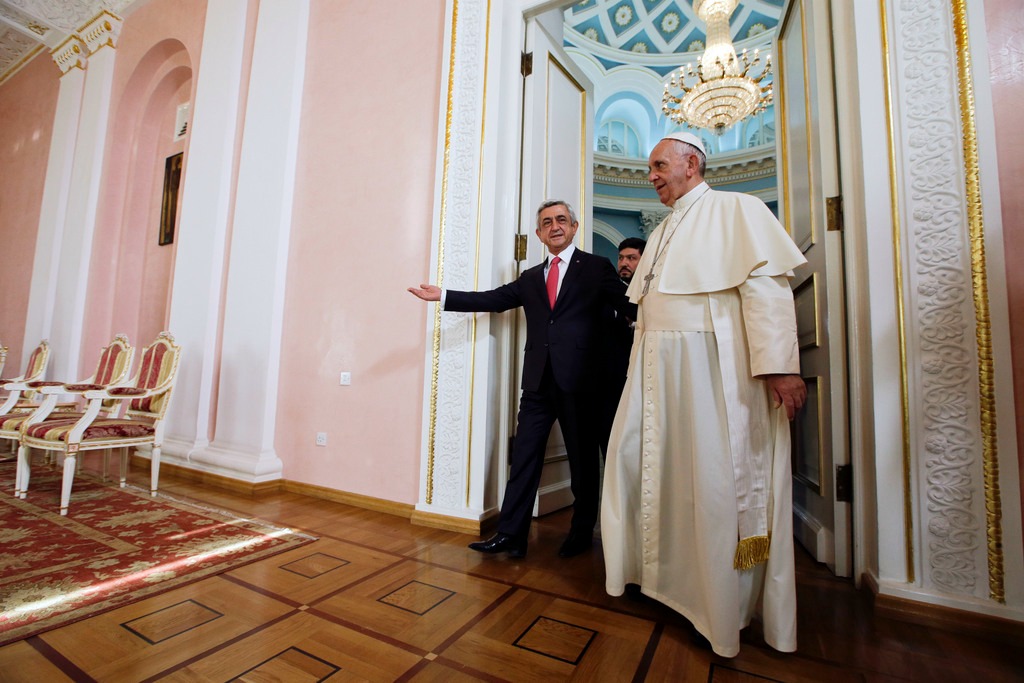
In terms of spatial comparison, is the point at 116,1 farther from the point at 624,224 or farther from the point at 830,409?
the point at 624,224

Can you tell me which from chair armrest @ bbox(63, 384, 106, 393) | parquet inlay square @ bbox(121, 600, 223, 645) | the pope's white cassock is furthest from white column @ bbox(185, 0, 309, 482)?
the pope's white cassock

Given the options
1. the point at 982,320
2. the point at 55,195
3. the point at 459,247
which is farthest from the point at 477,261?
the point at 55,195

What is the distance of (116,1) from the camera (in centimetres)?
543

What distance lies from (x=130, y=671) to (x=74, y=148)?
6.95 metres

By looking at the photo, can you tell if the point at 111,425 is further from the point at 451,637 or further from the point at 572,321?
the point at 572,321

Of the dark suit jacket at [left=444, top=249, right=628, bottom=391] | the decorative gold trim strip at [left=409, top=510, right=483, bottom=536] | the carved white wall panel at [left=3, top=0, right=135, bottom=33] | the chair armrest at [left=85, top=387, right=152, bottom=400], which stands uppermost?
the carved white wall panel at [left=3, top=0, right=135, bottom=33]

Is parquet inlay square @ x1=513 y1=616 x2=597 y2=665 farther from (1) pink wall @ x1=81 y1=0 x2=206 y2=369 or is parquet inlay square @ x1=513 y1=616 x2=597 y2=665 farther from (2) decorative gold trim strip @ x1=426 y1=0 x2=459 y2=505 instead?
(1) pink wall @ x1=81 y1=0 x2=206 y2=369

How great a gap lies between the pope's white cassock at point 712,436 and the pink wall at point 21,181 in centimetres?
746

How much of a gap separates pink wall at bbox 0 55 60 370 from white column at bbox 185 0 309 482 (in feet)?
14.1

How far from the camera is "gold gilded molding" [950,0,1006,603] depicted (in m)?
1.54

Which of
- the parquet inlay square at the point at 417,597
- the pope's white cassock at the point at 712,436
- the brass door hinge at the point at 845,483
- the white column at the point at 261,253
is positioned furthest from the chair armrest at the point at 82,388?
the brass door hinge at the point at 845,483

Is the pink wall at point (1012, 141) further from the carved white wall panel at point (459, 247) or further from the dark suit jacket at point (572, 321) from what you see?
the carved white wall panel at point (459, 247)

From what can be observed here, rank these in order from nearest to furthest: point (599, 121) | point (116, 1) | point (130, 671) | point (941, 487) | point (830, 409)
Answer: point (130, 671), point (941, 487), point (830, 409), point (116, 1), point (599, 121)

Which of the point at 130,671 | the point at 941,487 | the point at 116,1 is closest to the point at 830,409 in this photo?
the point at 941,487
